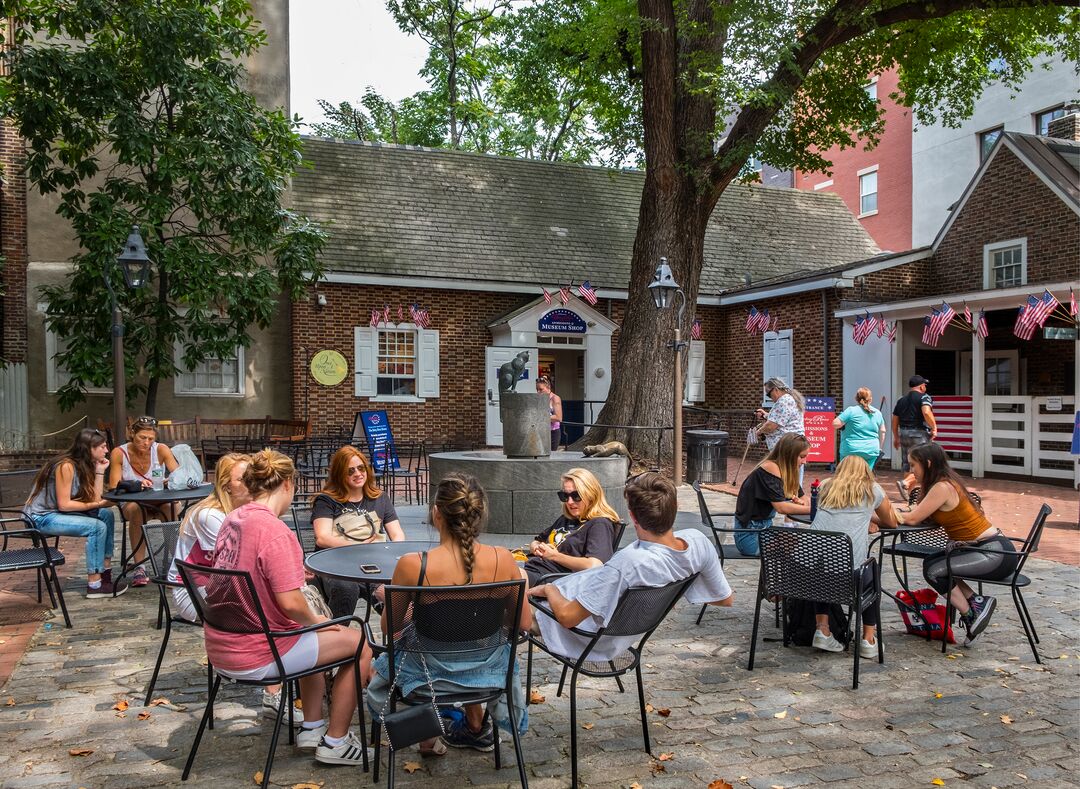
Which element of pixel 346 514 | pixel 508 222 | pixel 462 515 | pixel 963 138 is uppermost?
pixel 963 138

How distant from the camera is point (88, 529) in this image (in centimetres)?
648

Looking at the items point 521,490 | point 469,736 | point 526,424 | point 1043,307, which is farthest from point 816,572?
point 1043,307

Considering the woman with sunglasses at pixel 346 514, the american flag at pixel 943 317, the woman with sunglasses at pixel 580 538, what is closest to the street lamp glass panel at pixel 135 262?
the woman with sunglasses at pixel 346 514

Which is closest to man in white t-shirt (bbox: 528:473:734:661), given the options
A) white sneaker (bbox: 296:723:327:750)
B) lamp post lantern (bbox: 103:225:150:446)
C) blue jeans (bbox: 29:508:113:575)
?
white sneaker (bbox: 296:723:327:750)

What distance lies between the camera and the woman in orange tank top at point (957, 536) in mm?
5234

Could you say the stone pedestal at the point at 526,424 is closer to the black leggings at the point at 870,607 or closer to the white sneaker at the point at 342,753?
the black leggings at the point at 870,607

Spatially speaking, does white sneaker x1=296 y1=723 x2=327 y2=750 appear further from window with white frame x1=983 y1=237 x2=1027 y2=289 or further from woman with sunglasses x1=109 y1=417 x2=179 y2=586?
window with white frame x1=983 y1=237 x2=1027 y2=289

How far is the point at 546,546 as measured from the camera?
4.46m

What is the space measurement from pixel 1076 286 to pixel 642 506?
1199cm

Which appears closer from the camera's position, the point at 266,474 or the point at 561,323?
the point at 266,474

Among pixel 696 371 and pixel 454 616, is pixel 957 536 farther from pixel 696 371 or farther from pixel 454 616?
pixel 696 371

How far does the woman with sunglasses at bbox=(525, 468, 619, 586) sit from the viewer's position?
4387 mm

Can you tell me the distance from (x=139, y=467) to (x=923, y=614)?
6.01m

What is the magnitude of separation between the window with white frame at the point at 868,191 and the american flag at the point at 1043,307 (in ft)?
61.1
